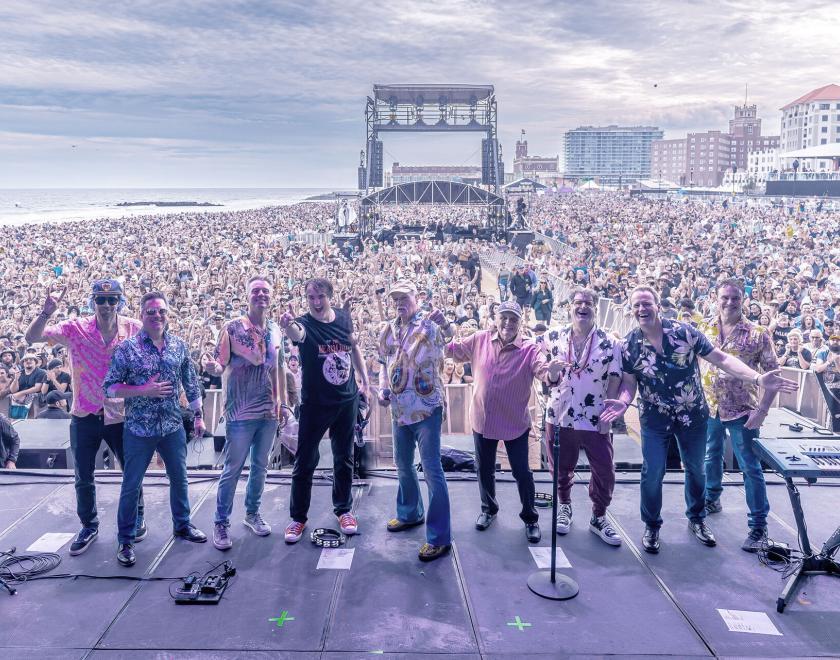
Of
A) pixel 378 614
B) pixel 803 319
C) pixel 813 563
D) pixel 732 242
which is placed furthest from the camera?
pixel 732 242

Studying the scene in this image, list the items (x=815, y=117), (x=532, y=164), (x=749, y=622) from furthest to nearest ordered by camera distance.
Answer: (x=532, y=164), (x=815, y=117), (x=749, y=622)

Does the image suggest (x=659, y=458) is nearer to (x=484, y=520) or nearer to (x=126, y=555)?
(x=484, y=520)

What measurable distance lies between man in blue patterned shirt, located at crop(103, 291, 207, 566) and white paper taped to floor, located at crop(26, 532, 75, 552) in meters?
0.50

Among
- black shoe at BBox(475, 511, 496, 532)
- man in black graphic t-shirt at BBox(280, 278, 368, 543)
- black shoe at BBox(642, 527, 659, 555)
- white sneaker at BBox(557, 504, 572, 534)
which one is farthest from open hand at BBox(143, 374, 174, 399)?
black shoe at BBox(642, 527, 659, 555)

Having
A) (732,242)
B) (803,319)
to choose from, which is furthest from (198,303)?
(732,242)

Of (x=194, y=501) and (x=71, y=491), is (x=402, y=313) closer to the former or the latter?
(x=194, y=501)

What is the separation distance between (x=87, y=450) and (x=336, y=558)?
67.5 inches

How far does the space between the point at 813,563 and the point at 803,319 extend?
7395 mm

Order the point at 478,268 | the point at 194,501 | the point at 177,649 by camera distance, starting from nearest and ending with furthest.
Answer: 1. the point at 177,649
2. the point at 194,501
3. the point at 478,268

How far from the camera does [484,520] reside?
14.4ft

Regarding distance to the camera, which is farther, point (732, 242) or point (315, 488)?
point (732, 242)

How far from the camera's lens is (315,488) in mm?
5098

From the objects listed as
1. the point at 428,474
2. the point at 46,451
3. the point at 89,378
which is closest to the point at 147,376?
the point at 89,378

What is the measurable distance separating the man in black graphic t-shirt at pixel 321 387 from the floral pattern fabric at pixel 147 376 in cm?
73
